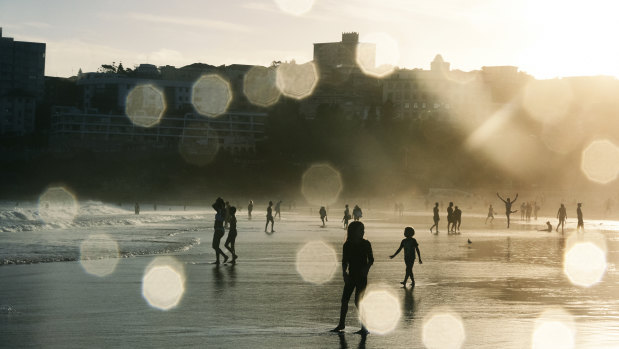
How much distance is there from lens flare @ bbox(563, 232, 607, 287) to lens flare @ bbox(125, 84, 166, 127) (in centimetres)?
14671

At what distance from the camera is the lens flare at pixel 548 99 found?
178000mm

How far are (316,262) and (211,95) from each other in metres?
171

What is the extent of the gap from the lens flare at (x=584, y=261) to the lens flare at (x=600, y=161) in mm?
114842

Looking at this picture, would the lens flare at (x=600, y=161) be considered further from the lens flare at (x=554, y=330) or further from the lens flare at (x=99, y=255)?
the lens flare at (x=554, y=330)

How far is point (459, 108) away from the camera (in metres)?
181

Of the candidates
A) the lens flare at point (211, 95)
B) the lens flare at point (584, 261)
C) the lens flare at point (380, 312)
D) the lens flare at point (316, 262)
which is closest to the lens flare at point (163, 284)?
the lens flare at point (316, 262)

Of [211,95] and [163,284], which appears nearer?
[163,284]

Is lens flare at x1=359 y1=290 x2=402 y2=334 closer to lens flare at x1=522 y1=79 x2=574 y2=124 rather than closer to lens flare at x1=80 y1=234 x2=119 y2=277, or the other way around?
lens flare at x1=80 y1=234 x2=119 y2=277

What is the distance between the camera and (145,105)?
18488 centimetres

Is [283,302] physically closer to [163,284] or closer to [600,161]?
[163,284]

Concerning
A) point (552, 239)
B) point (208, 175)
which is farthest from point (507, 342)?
point (208, 175)

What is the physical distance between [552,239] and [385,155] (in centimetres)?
12023

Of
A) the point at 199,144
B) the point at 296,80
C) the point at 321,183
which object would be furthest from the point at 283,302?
the point at 296,80

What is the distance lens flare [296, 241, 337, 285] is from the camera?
22.0 m
